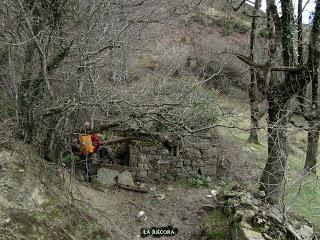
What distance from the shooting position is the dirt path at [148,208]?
8.07 metres

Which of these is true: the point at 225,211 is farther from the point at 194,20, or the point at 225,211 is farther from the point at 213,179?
the point at 194,20

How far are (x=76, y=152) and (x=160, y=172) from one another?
2316mm

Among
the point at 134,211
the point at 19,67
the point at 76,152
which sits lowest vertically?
the point at 134,211

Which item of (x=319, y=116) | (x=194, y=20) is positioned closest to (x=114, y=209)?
(x=319, y=116)

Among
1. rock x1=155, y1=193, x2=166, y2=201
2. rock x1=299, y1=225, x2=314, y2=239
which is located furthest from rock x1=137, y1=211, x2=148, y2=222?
rock x1=299, y1=225, x2=314, y2=239

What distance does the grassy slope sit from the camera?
8242 millimetres

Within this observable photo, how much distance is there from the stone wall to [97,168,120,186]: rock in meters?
0.61

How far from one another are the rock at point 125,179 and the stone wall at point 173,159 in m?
0.31

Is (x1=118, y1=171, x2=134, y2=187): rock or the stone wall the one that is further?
the stone wall

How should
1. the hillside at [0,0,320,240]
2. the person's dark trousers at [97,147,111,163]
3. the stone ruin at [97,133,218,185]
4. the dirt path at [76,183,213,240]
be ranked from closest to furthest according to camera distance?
1. the hillside at [0,0,320,240]
2. the dirt path at [76,183,213,240]
3. the stone ruin at [97,133,218,185]
4. the person's dark trousers at [97,147,111,163]

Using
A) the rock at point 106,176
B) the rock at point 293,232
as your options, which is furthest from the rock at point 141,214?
the rock at point 293,232

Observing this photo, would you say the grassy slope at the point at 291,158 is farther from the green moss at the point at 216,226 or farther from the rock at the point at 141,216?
the rock at the point at 141,216

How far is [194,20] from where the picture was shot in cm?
2336

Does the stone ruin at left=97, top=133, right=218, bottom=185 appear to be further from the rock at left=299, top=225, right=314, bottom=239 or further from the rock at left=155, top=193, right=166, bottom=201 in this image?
the rock at left=299, top=225, right=314, bottom=239
